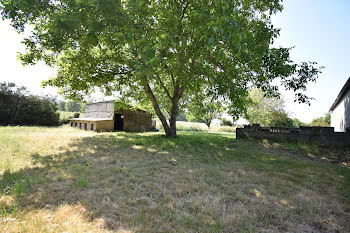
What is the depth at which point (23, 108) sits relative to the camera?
68.2 ft

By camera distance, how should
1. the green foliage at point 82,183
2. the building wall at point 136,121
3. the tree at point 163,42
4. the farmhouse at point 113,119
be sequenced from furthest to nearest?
1. the building wall at point 136,121
2. the farmhouse at point 113,119
3. the tree at point 163,42
4. the green foliage at point 82,183

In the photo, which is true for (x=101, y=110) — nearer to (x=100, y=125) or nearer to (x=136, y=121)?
(x=100, y=125)

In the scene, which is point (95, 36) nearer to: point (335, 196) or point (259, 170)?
point (259, 170)

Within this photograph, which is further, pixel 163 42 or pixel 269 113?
pixel 269 113

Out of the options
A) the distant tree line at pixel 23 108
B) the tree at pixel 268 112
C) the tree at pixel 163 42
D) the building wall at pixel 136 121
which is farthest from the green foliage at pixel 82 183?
the tree at pixel 268 112

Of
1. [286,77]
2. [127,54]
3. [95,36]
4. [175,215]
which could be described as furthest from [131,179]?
[286,77]

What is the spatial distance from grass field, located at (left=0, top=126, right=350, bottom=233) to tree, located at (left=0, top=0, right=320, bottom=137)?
11.2ft

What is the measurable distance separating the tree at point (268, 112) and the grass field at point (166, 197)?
23341 millimetres

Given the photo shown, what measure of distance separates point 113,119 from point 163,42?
14996mm

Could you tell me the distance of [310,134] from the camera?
10.3 m

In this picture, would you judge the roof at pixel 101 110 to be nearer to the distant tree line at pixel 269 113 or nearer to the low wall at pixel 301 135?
the low wall at pixel 301 135

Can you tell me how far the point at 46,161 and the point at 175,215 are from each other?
5056 millimetres

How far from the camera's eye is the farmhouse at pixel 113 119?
1867 cm

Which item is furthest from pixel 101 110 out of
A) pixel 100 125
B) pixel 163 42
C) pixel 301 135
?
pixel 301 135
